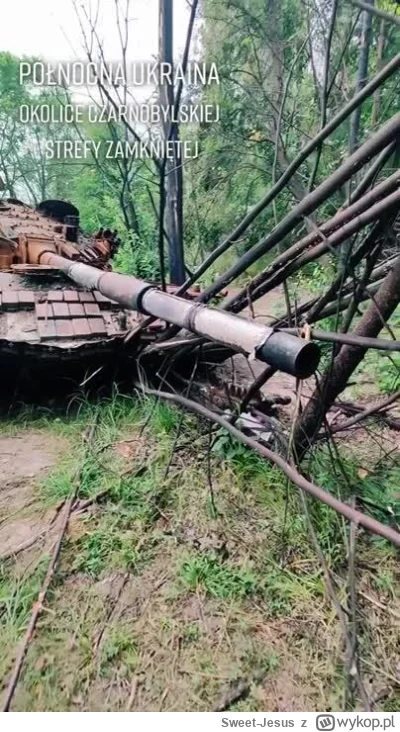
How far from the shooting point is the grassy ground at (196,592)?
1.59 m

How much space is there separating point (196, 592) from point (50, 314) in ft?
7.41

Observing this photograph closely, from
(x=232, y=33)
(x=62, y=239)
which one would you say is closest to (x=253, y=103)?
(x=232, y=33)

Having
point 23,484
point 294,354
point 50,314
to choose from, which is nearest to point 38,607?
point 23,484

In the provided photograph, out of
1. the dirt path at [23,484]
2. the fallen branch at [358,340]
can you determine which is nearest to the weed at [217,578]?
the dirt path at [23,484]

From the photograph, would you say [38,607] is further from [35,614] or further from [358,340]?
[358,340]

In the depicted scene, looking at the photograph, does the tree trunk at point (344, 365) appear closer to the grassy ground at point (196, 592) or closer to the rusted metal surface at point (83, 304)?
the grassy ground at point (196, 592)

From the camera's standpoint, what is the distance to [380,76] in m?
1.24

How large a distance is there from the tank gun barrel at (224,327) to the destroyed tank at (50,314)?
20.5 inches

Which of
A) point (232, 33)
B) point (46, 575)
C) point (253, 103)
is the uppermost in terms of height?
point (232, 33)

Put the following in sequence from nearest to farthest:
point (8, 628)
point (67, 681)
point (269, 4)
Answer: point (67, 681)
point (8, 628)
point (269, 4)

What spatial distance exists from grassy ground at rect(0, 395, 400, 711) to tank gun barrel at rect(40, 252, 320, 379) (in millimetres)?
690

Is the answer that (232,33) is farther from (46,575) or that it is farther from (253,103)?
(46,575)

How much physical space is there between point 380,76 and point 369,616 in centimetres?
190

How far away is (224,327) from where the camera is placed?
1676 mm
